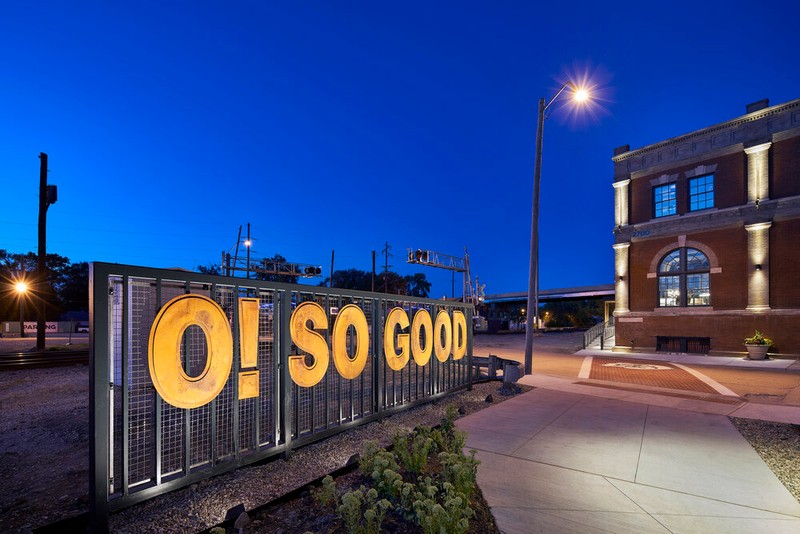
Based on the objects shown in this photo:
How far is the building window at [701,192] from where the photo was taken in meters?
22.8

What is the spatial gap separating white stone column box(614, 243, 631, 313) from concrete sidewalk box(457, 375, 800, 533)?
17368 mm

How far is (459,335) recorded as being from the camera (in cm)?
1033

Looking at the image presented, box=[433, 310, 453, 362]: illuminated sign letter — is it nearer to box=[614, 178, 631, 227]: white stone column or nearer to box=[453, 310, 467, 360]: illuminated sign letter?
box=[453, 310, 467, 360]: illuminated sign letter

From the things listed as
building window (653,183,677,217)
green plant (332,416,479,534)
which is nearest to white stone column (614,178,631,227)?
building window (653,183,677,217)

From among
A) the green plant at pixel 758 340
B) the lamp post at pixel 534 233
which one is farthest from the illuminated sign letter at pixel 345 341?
the green plant at pixel 758 340

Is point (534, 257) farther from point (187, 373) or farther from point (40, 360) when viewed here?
point (40, 360)

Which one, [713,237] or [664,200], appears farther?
[664,200]

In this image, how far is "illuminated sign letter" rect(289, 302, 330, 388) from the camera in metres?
5.57

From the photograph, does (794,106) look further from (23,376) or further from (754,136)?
(23,376)

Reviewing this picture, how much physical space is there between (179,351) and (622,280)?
88.8 ft

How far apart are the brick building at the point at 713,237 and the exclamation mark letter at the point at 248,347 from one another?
82.5 feet

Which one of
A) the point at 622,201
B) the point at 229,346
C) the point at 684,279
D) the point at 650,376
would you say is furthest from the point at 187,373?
the point at 622,201

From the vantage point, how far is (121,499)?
3.69 m

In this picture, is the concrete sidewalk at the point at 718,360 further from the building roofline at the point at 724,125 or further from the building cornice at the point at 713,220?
the building roofline at the point at 724,125
